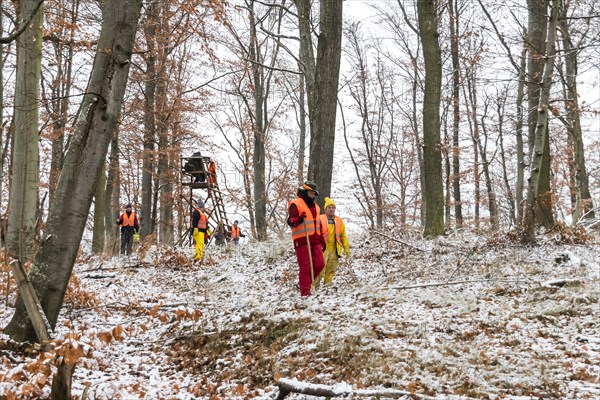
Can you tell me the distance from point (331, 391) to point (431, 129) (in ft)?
28.3

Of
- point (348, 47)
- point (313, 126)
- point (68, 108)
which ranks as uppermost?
point (348, 47)

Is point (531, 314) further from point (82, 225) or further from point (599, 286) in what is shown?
point (82, 225)

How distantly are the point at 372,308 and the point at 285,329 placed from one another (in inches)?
51.1

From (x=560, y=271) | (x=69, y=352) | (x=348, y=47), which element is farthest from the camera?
(x=348, y=47)

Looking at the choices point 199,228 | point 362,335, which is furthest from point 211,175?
point 362,335

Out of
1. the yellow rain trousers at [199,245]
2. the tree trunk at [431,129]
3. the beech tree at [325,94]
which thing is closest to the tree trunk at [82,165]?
the beech tree at [325,94]

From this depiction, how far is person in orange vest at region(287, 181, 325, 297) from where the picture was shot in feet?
25.2

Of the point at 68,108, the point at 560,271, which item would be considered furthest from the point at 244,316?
the point at 68,108

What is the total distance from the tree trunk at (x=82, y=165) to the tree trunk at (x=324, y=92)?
5.09m

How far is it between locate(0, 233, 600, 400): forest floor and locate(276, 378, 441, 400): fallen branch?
17cm

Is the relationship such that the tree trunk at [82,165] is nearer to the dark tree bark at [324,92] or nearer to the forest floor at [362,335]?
the forest floor at [362,335]

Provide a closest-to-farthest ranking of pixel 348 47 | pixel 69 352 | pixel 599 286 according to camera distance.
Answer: pixel 69 352, pixel 599 286, pixel 348 47

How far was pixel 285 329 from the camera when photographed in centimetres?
578

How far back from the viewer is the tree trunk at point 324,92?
33.1 feet
